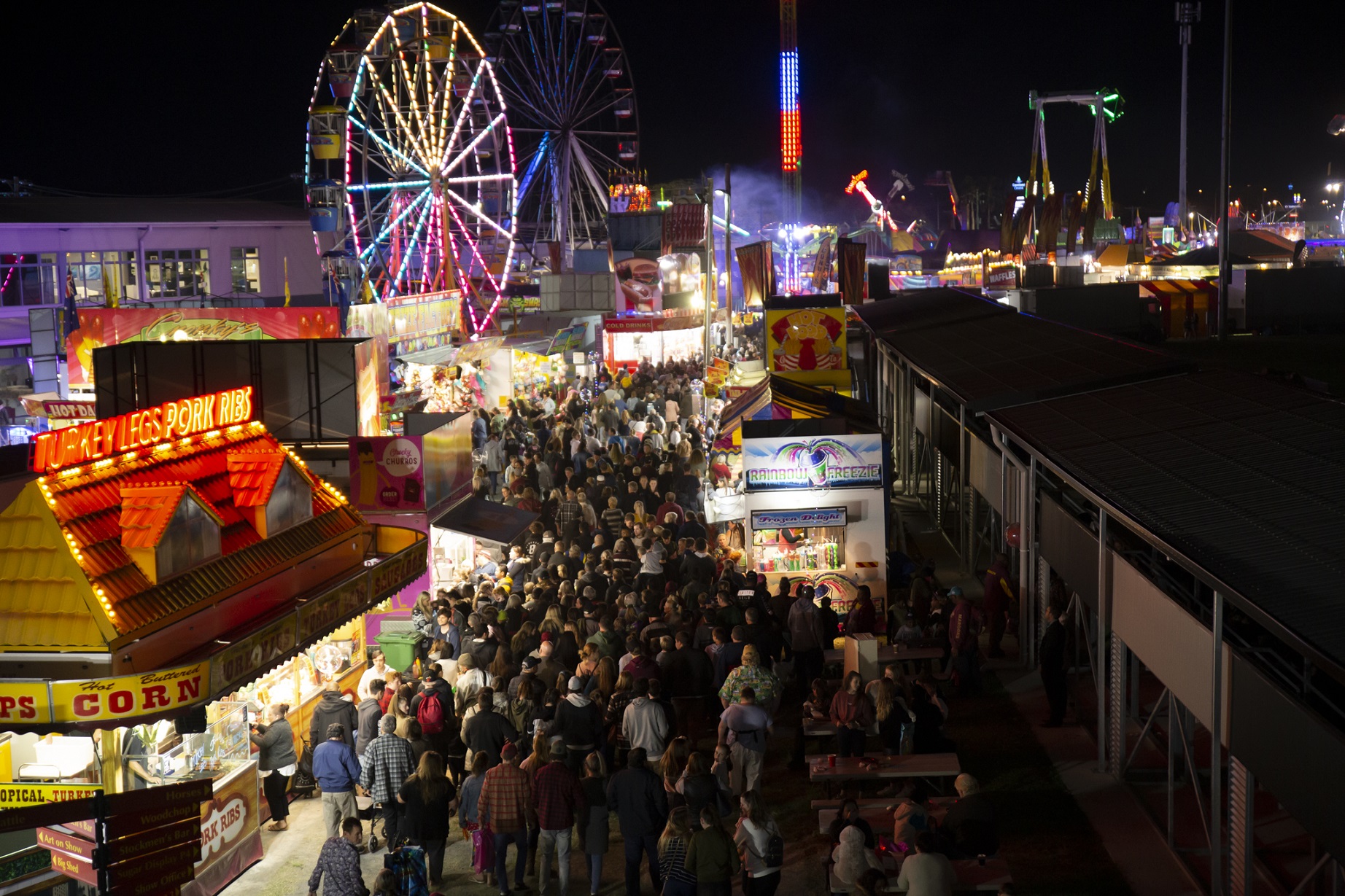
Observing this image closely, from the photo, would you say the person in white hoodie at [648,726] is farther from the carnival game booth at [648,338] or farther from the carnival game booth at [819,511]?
the carnival game booth at [648,338]

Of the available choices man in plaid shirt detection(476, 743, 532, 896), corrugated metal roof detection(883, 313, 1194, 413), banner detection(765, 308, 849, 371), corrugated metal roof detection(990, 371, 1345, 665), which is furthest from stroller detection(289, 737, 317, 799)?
banner detection(765, 308, 849, 371)

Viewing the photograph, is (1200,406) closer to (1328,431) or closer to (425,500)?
(1328,431)

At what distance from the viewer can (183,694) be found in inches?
338

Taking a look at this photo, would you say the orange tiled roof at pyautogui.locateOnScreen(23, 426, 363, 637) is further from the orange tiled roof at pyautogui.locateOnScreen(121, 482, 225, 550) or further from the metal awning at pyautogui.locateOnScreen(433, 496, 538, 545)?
the metal awning at pyautogui.locateOnScreen(433, 496, 538, 545)

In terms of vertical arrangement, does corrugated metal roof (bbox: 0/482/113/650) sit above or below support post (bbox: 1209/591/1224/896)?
above

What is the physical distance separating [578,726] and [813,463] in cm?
607

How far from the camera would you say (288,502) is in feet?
37.6

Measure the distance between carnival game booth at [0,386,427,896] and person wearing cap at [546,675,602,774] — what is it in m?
2.24

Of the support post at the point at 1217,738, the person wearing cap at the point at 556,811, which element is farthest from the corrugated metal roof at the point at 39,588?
the support post at the point at 1217,738

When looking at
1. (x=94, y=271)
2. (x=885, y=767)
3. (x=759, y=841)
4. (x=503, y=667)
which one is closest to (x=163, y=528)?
(x=503, y=667)

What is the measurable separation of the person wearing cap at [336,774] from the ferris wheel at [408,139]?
23.7 m

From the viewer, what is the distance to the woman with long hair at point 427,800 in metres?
8.93

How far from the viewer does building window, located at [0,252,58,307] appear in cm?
4344

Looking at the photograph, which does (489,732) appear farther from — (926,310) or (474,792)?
(926,310)
